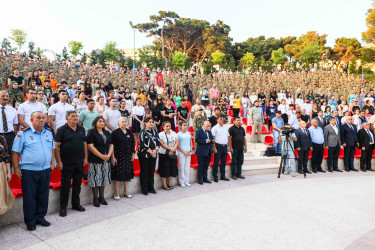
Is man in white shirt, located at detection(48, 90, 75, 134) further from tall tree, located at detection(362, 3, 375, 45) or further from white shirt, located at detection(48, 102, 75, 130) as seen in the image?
tall tree, located at detection(362, 3, 375, 45)

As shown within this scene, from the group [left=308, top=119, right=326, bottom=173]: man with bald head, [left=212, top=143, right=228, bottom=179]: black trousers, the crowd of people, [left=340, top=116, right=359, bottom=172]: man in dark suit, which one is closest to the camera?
the crowd of people

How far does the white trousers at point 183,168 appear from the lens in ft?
23.2

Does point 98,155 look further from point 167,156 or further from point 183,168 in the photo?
point 183,168

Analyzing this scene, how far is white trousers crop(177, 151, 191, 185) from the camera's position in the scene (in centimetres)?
706

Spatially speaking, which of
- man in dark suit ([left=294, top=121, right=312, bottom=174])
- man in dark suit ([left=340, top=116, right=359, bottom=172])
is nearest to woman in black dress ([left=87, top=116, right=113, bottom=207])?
man in dark suit ([left=294, top=121, right=312, bottom=174])

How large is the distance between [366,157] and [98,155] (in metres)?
9.68

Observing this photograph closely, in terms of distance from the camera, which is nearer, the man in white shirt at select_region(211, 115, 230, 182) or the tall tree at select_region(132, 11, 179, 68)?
the man in white shirt at select_region(211, 115, 230, 182)

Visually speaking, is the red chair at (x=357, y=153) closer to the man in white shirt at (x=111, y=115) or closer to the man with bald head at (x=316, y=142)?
the man with bald head at (x=316, y=142)

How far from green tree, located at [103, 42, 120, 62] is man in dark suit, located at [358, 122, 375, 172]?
34.1m

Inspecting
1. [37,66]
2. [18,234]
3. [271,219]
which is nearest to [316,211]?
[271,219]

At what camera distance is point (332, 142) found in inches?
385

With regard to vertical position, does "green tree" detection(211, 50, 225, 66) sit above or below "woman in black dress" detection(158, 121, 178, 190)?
above

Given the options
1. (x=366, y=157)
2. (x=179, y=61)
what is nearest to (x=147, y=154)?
(x=366, y=157)

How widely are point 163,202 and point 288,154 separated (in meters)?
4.73
